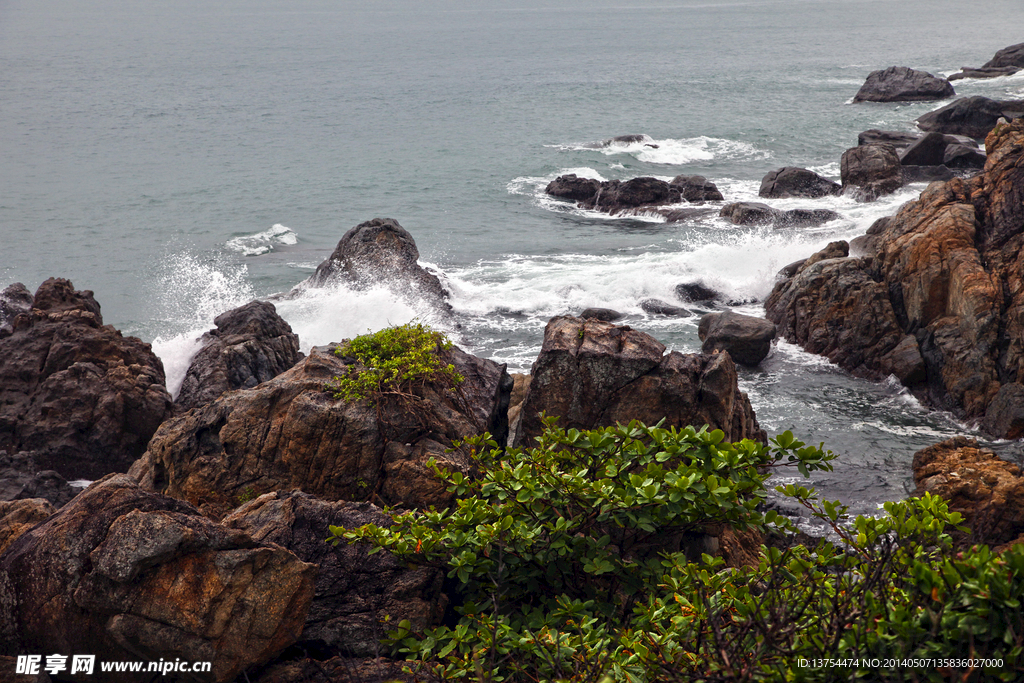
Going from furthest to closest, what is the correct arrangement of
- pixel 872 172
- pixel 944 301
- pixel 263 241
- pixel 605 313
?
pixel 263 241, pixel 872 172, pixel 605 313, pixel 944 301

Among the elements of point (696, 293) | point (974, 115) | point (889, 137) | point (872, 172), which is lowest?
point (696, 293)

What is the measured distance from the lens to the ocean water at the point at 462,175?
21016 millimetres

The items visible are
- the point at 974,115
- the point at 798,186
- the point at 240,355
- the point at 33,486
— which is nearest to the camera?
the point at 33,486

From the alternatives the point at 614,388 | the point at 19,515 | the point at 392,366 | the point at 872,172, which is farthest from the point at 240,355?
the point at 872,172

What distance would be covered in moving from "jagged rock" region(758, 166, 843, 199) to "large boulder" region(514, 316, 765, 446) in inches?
1013

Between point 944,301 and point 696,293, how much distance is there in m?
7.54

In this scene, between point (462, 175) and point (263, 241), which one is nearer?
point (263, 241)

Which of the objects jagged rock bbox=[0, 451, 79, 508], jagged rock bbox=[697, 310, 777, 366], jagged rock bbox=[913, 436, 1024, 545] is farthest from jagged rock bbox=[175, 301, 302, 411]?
jagged rock bbox=[913, 436, 1024, 545]

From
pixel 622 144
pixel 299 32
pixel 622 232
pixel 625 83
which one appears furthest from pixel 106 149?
pixel 299 32

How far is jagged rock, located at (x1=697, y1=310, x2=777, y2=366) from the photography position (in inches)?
685

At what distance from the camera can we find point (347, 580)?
5727mm

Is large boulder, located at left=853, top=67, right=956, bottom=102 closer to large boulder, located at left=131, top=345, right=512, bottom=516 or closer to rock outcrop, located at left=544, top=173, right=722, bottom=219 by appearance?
rock outcrop, located at left=544, top=173, right=722, bottom=219

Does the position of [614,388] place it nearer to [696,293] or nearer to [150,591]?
[150,591]

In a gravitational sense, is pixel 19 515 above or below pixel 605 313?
above
